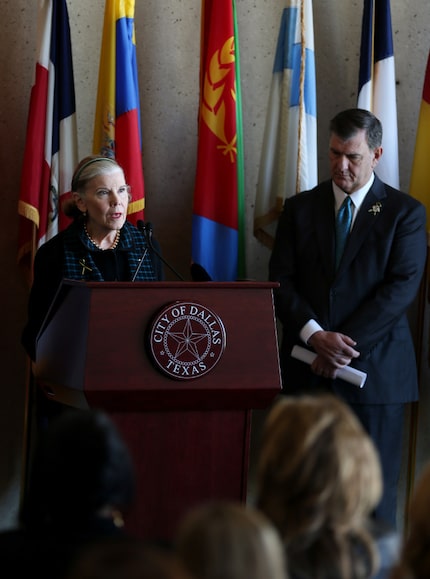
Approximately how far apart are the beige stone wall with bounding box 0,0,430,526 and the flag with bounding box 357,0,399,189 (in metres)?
0.27

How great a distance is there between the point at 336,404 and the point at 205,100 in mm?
3542

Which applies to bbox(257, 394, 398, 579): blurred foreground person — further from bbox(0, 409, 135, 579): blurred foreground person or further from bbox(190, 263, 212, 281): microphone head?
bbox(190, 263, 212, 281): microphone head

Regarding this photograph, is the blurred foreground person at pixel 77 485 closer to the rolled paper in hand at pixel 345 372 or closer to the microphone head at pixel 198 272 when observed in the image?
the rolled paper in hand at pixel 345 372

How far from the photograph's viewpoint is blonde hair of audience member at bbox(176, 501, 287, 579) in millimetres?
1254

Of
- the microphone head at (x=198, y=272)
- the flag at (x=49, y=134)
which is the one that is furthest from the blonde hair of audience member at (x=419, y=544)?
the flag at (x=49, y=134)

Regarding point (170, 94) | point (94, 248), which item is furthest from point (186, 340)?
point (170, 94)

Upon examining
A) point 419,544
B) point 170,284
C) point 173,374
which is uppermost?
point 170,284

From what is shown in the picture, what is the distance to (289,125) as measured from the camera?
16.8ft

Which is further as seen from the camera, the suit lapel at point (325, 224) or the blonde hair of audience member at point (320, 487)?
the suit lapel at point (325, 224)

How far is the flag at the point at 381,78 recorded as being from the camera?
5027mm

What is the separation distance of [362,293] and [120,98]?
5.35 feet

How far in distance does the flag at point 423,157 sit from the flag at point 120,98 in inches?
55.7

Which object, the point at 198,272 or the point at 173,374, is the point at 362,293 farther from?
the point at 173,374

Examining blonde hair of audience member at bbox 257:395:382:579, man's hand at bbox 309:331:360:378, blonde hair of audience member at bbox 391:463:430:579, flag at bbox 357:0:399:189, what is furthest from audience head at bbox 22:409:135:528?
flag at bbox 357:0:399:189
